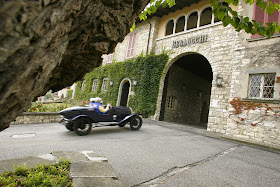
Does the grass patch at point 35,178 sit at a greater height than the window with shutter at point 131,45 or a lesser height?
lesser

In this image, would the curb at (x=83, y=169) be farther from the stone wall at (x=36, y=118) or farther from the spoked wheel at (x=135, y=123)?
the stone wall at (x=36, y=118)

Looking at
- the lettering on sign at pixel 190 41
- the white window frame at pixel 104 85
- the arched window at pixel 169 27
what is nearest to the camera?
the lettering on sign at pixel 190 41

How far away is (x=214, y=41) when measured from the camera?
8.68 meters

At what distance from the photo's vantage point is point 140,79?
11312 mm

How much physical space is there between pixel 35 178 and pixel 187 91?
43.7 feet

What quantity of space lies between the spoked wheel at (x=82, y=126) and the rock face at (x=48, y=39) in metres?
3.41

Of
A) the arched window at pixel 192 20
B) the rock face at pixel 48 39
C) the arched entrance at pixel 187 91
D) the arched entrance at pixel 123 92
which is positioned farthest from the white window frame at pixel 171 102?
the rock face at pixel 48 39

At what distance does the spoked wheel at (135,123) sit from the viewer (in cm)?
624

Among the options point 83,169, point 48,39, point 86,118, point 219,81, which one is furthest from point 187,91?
point 48,39

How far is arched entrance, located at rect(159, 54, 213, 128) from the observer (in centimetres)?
1161

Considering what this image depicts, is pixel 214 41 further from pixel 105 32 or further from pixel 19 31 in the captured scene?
pixel 19 31

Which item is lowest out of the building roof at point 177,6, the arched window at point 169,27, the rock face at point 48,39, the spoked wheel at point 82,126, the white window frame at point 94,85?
the spoked wheel at point 82,126

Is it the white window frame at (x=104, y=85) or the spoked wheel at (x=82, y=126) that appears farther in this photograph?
the white window frame at (x=104, y=85)

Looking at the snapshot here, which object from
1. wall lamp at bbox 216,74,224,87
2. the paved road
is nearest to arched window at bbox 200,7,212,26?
wall lamp at bbox 216,74,224,87
